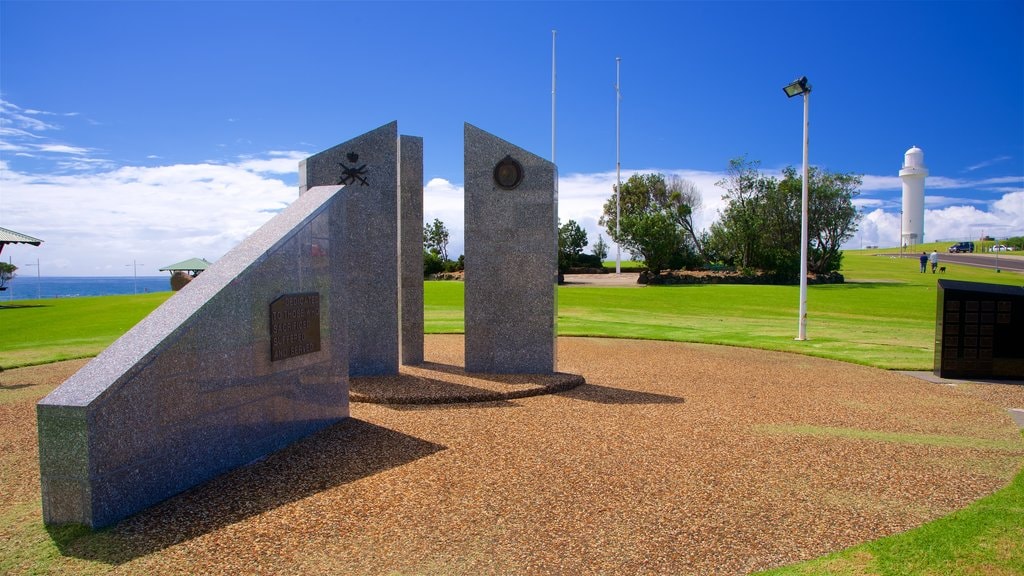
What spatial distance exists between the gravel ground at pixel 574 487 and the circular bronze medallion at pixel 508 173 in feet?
12.3

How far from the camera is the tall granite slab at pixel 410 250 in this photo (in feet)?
38.5

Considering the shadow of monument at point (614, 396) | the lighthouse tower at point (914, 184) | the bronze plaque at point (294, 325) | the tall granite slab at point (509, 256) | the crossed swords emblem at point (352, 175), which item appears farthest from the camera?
the lighthouse tower at point (914, 184)

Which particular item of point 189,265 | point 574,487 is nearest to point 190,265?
point 189,265

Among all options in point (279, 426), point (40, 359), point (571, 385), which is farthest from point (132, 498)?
point (40, 359)

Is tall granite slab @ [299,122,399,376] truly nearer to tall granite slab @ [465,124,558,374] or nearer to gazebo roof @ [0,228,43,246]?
tall granite slab @ [465,124,558,374]

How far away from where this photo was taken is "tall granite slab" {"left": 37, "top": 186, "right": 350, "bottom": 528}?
4500mm

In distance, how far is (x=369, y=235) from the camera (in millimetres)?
10562

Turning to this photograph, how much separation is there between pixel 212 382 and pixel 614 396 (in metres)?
5.80

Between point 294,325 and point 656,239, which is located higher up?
point 656,239

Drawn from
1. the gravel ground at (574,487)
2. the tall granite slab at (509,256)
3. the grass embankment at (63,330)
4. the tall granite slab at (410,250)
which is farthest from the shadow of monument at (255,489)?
the grass embankment at (63,330)

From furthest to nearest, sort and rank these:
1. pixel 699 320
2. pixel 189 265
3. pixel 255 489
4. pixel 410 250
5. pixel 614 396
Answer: pixel 189 265
pixel 699 320
pixel 410 250
pixel 614 396
pixel 255 489

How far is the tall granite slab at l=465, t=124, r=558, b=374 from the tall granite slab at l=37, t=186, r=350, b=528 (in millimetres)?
3523

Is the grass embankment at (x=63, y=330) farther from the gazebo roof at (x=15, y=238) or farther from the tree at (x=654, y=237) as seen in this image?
the tree at (x=654, y=237)

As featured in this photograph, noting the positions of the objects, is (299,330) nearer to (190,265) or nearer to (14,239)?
(14,239)
